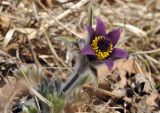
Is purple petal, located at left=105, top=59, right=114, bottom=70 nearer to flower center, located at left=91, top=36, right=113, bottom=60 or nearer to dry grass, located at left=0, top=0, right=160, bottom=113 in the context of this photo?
flower center, located at left=91, top=36, right=113, bottom=60

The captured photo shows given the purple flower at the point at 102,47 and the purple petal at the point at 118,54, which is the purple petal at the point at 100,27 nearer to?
the purple flower at the point at 102,47

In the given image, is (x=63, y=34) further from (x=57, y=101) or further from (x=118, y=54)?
(x=118, y=54)

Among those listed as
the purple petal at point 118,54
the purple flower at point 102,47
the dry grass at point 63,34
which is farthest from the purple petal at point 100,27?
the dry grass at point 63,34

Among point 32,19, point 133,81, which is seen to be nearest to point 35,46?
point 32,19

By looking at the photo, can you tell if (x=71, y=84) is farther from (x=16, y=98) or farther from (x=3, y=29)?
(x=3, y=29)

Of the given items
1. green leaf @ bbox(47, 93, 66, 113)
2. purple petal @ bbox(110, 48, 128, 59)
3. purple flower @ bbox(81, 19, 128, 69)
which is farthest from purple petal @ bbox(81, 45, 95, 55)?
green leaf @ bbox(47, 93, 66, 113)
